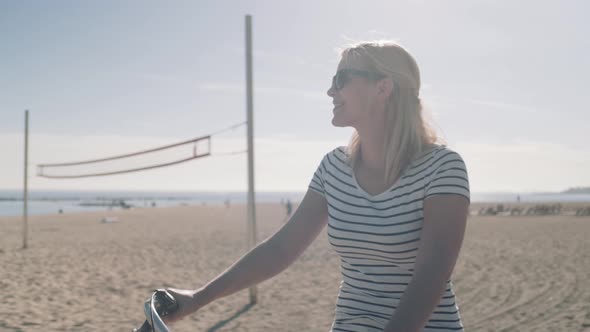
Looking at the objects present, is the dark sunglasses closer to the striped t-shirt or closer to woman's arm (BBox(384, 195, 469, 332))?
the striped t-shirt

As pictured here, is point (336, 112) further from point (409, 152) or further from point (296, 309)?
point (296, 309)

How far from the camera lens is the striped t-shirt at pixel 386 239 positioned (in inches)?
49.8

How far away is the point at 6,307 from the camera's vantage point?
247 inches

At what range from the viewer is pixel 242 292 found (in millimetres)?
7312

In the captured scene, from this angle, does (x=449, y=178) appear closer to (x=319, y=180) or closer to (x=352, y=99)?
(x=352, y=99)

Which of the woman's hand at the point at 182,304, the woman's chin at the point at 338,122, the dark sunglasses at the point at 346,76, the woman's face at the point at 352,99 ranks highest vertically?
the dark sunglasses at the point at 346,76

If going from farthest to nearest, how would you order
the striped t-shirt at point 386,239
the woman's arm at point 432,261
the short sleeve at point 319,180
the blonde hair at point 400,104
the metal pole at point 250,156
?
the metal pole at point 250,156
the short sleeve at point 319,180
the blonde hair at point 400,104
the striped t-shirt at point 386,239
the woman's arm at point 432,261

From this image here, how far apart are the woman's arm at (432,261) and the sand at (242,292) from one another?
4657mm

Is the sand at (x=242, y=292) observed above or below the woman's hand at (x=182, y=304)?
below

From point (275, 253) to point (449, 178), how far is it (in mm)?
640

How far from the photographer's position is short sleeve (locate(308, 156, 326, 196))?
1.61m

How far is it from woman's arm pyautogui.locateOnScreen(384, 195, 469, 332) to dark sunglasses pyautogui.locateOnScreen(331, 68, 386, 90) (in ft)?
1.39

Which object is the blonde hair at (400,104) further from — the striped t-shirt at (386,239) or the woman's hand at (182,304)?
the woman's hand at (182,304)

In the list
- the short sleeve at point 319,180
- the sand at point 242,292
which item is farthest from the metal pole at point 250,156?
the short sleeve at point 319,180
